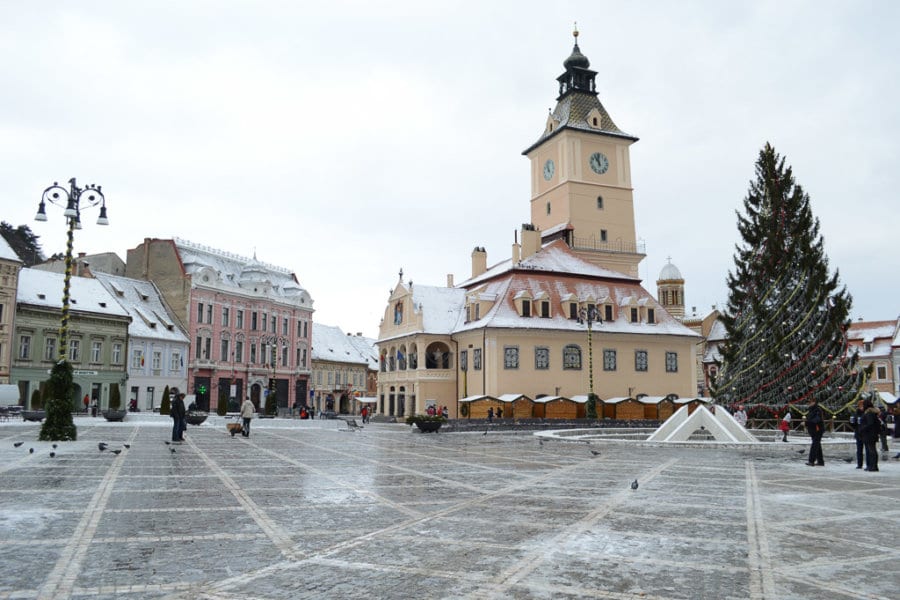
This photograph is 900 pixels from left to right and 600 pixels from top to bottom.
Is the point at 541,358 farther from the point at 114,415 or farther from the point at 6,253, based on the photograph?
the point at 6,253

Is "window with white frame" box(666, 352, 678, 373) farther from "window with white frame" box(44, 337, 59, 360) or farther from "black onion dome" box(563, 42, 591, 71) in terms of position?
"window with white frame" box(44, 337, 59, 360)

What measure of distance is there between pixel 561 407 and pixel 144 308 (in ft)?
130

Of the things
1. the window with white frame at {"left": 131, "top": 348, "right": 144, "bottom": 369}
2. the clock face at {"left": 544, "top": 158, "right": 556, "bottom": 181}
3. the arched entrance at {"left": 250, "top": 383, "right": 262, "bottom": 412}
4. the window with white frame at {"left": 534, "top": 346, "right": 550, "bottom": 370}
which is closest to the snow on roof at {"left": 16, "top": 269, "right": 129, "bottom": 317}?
the window with white frame at {"left": 131, "top": 348, "right": 144, "bottom": 369}

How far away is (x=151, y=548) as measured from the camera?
24.6ft

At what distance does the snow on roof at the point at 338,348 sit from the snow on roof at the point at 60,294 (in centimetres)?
2755

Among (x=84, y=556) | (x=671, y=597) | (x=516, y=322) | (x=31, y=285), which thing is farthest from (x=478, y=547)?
(x=31, y=285)

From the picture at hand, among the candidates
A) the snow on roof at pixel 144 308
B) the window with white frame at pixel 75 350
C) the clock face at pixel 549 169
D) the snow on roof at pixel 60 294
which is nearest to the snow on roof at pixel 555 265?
the clock face at pixel 549 169

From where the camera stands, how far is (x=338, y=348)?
90375 millimetres

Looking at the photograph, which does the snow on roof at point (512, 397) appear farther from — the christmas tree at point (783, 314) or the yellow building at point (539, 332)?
the christmas tree at point (783, 314)

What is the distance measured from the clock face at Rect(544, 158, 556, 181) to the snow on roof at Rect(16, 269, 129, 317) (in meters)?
38.1

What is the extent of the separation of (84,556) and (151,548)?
0.65 metres

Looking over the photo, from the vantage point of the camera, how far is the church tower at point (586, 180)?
6356cm

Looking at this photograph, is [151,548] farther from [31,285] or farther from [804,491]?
[31,285]

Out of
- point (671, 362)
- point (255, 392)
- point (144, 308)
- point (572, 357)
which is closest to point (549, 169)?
point (671, 362)
